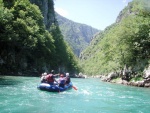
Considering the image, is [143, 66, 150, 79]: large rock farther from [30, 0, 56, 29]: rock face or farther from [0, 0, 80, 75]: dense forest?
[30, 0, 56, 29]: rock face

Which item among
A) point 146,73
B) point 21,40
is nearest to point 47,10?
point 21,40

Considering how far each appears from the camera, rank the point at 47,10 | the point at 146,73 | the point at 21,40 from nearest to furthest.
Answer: the point at 146,73 → the point at 21,40 → the point at 47,10

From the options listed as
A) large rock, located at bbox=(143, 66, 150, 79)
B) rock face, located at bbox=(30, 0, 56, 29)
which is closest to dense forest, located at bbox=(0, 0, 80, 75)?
rock face, located at bbox=(30, 0, 56, 29)

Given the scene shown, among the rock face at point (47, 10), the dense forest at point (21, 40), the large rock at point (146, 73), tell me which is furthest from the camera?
the rock face at point (47, 10)

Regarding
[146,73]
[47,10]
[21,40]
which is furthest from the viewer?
[47,10]

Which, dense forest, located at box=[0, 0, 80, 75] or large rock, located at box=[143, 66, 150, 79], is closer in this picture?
large rock, located at box=[143, 66, 150, 79]

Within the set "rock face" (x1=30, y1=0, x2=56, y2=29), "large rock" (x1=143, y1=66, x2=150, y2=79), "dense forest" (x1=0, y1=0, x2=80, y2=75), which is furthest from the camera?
"rock face" (x1=30, y1=0, x2=56, y2=29)

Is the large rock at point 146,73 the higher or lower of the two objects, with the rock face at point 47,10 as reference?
lower

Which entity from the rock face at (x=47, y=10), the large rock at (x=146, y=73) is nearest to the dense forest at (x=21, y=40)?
the rock face at (x=47, y=10)

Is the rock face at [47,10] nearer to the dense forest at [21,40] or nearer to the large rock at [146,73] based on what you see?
the dense forest at [21,40]

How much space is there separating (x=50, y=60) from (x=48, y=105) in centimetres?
6064

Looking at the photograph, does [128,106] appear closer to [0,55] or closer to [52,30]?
[0,55]

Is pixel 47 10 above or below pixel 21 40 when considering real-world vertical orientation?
above

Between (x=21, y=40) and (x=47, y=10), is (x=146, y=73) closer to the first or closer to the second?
(x=21, y=40)
